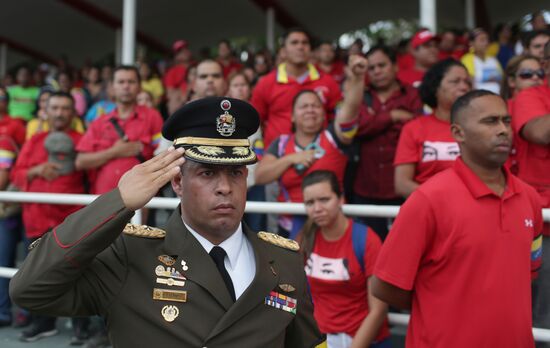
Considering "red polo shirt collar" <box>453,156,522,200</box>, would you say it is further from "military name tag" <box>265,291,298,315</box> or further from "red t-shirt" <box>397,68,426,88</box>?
"red t-shirt" <box>397,68,426,88</box>

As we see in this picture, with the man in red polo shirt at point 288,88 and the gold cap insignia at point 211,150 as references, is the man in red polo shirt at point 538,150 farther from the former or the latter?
the man in red polo shirt at point 288,88

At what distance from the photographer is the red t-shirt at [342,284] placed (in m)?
3.37

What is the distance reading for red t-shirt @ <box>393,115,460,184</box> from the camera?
3789mm

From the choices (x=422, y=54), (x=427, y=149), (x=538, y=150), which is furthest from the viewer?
(x=422, y=54)

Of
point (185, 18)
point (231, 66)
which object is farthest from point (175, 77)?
point (185, 18)

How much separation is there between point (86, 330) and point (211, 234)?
115 inches

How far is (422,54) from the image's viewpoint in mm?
5664

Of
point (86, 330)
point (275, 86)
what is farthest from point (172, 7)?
point (86, 330)

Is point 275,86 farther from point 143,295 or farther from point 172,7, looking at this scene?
point 172,7

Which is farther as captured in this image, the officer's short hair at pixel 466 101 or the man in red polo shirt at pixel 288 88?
the man in red polo shirt at pixel 288 88

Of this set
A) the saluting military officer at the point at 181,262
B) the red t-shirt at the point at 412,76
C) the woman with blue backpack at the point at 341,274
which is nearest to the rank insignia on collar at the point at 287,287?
the saluting military officer at the point at 181,262

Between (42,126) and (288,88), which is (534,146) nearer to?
(288,88)

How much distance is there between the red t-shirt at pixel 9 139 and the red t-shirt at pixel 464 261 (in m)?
3.93

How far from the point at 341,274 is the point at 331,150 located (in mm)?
1141
